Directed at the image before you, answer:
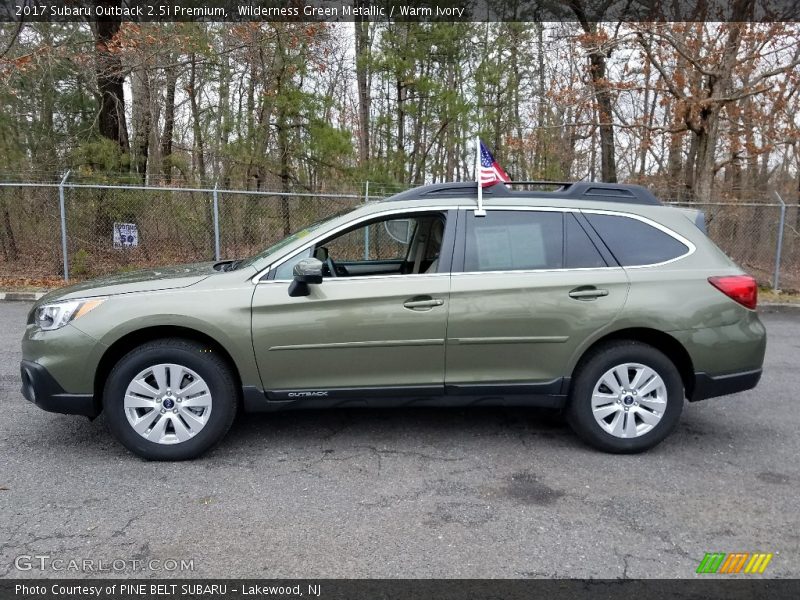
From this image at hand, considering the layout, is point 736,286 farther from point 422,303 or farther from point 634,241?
point 422,303

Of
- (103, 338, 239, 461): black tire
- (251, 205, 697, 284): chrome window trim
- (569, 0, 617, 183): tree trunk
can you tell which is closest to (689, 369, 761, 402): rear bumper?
(251, 205, 697, 284): chrome window trim

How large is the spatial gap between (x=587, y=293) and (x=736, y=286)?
1.06 m

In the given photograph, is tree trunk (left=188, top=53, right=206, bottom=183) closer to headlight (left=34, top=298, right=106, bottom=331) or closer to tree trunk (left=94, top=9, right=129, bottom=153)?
tree trunk (left=94, top=9, right=129, bottom=153)

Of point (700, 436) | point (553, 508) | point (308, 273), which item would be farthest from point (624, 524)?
point (308, 273)

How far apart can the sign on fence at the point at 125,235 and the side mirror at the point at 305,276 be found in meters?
9.34

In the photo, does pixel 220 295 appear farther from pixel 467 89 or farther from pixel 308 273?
pixel 467 89

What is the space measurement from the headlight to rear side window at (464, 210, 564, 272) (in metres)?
2.44

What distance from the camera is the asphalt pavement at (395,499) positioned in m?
2.78

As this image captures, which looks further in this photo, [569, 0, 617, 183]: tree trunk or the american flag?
[569, 0, 617, 183]: tree trunk

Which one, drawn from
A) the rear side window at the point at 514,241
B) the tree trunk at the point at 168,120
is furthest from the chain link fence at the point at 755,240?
the tree trunk at the point at 168,120

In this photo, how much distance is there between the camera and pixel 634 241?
414 cm

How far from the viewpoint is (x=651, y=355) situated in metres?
4.00

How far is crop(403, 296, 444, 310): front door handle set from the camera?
12.7 ft

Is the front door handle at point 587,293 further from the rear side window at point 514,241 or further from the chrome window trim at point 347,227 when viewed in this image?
the chrome window trim at point 347,227
